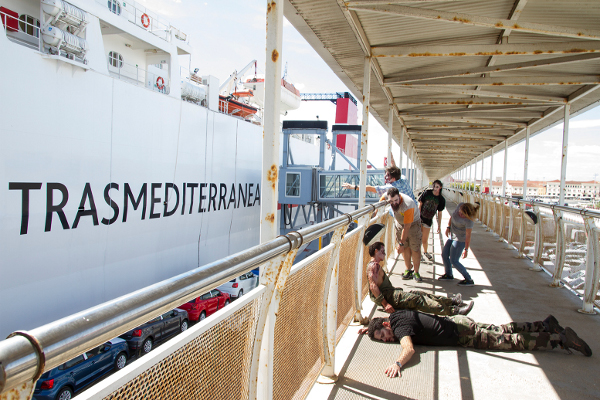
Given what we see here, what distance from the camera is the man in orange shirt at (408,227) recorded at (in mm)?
5090

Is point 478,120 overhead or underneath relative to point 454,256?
overhead

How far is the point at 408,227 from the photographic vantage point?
5121 mm

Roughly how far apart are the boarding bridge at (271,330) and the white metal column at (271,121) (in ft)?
1.22

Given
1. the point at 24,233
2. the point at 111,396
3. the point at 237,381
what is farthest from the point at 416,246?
the point at 24,233

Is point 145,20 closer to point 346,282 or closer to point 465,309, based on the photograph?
point 346,282

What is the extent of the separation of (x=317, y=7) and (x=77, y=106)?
32.8ft

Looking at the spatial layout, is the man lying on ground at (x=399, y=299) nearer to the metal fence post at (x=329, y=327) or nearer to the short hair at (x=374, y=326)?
the short hair at (x=374, y=326)

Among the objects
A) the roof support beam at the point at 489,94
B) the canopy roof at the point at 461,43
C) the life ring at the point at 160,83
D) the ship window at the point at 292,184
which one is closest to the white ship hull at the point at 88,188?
the life ring at the point at 160,83

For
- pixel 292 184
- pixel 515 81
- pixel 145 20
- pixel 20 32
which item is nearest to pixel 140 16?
pixel 145 20

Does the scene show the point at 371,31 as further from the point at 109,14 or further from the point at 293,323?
the point at 109,14

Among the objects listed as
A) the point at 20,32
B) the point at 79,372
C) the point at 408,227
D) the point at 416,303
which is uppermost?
the point at 20,32

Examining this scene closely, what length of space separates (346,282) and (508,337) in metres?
1.44

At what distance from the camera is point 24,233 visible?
982 centimetres

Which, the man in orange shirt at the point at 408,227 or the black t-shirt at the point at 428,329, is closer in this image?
the black t-shirt at the point at 428,329
